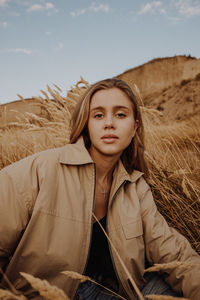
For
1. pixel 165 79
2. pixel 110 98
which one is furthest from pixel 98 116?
pixel 165 79

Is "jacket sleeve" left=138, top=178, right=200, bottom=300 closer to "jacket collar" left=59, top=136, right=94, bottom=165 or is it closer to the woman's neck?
the woman's neck

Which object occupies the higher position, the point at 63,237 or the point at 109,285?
the point at 63,237

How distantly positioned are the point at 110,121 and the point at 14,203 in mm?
753

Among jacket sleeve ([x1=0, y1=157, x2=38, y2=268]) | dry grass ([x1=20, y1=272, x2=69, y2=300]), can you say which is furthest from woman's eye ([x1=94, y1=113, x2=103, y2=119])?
dry grass ([x1=20, y1=272, x2=69, y2=300])

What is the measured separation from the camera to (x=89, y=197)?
4.44ft

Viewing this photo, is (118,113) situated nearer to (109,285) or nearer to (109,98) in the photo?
(109,98)

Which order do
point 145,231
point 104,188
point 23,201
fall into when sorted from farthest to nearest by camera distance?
point 104,188
point 145,231
point 23,201

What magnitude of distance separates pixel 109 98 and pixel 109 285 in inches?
51.9

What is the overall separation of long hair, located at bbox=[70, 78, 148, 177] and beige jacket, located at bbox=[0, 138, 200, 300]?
0.24 m

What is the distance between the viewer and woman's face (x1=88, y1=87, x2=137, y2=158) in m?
1.45

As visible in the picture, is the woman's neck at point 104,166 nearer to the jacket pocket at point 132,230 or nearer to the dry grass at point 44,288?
the jacket pocket at point 132,230

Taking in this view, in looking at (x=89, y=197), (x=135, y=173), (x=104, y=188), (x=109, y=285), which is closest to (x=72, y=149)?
(x=89, y=197)

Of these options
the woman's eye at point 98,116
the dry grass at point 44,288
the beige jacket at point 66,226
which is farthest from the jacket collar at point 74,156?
the dry grass at point 44,288

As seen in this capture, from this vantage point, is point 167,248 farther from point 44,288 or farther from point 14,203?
point 44,288
